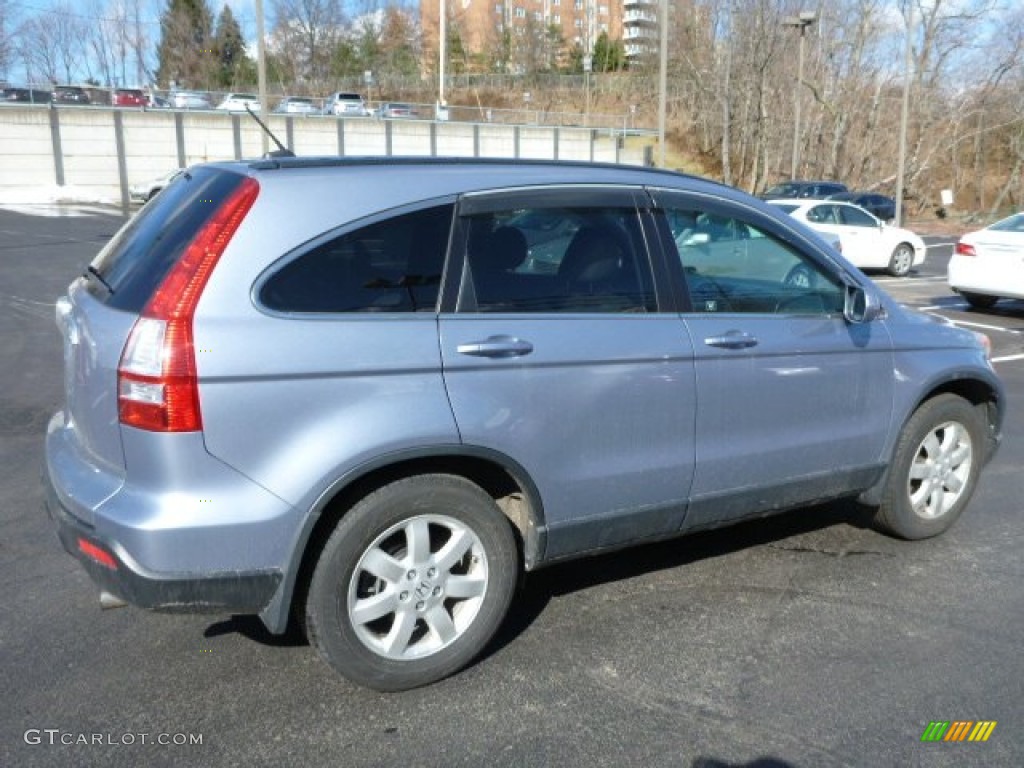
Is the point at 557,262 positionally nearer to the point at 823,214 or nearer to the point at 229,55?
the point at 823,214

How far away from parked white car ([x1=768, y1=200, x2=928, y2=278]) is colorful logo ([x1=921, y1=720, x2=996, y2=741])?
16699mm

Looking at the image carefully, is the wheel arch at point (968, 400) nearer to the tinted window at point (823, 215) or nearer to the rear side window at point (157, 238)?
the rear side window at point (157, 238)

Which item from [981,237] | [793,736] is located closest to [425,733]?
[793,736]

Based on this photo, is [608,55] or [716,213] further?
[608,55]

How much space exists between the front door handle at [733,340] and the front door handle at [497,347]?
867 mm

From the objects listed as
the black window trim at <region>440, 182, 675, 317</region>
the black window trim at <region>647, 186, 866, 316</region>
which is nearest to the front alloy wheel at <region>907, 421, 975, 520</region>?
the black window trim at <region>647, 186, 866, 316</region>

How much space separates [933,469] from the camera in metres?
4.85

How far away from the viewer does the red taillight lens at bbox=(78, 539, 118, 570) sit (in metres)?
3.02

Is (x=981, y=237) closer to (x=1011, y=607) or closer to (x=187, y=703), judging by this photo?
(x=1011, y=607)

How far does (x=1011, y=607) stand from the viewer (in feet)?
13.6

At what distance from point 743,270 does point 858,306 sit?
1.76 feet

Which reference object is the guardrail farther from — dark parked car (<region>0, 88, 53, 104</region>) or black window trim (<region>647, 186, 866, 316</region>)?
black window trim (<region>647, 186, 866, 316</region>)

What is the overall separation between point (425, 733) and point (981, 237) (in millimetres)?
12738

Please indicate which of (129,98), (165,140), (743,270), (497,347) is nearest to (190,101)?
(165,140)
